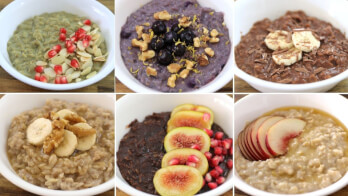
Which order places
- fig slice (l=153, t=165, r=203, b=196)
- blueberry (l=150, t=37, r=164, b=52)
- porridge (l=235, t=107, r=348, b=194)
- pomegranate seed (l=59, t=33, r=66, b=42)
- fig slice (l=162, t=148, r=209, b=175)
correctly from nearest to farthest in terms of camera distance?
1. porridge (l=235, t=107, r=348, b=194)
2. fig slice (l=153, t=165, r=203, b=196)
3. fig slice (l=162, t=148, r=209, b=175)
4. blueberry (l=150, t=37, r=164, b=52)
5. pomegranate seed (l=59, t=33, r=66, b=42)

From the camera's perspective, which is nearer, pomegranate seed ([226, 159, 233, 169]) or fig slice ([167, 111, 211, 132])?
pomegranate seed ([226, 159, 233, 169])

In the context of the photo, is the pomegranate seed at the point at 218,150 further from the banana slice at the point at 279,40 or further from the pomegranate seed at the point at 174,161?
the banana slice at the point at 279,40

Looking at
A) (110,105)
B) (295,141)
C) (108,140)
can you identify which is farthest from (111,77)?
(295,141)

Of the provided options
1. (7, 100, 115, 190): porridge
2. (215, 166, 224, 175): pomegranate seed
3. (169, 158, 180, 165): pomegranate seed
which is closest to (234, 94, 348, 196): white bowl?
(215, 166, 224, 175): pomegranate seed

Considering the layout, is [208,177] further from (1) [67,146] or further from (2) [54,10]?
(2) [54,10]

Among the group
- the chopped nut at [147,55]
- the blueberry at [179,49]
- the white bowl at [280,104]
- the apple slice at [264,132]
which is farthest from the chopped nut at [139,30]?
the apple slice at [264,132]

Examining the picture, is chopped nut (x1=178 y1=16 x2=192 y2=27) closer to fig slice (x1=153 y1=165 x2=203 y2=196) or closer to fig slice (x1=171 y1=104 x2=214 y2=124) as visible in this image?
fig slice (x1=171 y1=104 x2=214 y2=124)

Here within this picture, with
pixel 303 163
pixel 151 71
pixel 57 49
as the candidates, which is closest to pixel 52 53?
pixel 57 49
